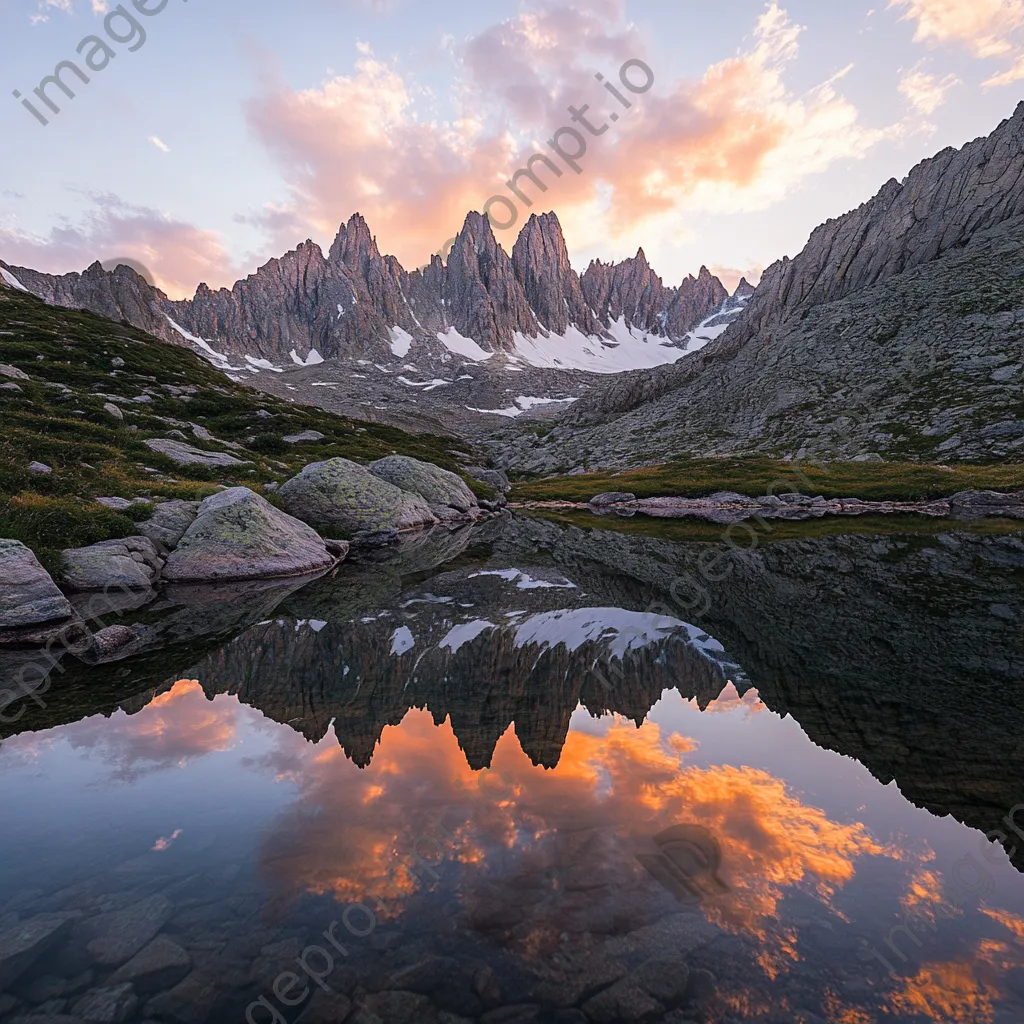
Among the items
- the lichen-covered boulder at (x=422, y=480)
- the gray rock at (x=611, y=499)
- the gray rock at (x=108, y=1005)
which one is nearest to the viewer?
the gray rock at (x=108, y=1005)

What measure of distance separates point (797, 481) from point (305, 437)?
62.0 meters

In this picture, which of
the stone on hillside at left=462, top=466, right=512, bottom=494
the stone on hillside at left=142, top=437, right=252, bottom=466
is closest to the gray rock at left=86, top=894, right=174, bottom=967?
the stone on hillside at left=142, top=437, right=252, bottom=466

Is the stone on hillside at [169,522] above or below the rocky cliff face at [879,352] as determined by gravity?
below

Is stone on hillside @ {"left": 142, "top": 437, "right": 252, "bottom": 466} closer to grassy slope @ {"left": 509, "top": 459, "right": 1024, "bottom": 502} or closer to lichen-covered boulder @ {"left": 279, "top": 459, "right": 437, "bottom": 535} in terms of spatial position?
lichen-covered boulder @ {"left": 279, "top": 459, "right": 437, "bottom": 535}

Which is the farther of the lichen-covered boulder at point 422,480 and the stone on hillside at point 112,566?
the lichen-covered boulder at point 422,480

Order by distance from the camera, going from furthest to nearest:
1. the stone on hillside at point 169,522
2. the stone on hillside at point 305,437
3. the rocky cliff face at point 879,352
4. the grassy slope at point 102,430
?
the rocky cliff face at point 879,352 → the stone on hillside at point 305,437 → the stone on hillside at point 169,522 → the grassy slope at point 102,430

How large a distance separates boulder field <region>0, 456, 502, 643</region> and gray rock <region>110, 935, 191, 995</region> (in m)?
13.0

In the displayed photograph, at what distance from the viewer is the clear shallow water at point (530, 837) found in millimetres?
4574

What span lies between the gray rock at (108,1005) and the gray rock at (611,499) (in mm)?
66665

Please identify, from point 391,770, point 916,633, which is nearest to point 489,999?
point 391,770

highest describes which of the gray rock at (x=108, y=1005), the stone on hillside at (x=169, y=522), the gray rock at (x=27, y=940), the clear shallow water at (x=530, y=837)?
the stone on hillside at (x=169, y=522)

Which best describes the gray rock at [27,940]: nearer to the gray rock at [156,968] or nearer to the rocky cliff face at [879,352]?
the gray rock at [156,968]

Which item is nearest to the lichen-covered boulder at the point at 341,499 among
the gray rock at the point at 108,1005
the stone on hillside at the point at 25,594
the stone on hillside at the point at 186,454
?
the stone on hillside at the point at 186,454

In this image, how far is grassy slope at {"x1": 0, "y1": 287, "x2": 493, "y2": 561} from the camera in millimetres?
21344
